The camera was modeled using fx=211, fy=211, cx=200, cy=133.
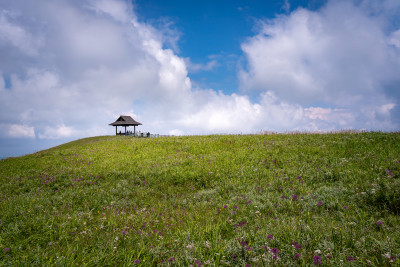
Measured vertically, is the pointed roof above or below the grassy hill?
above

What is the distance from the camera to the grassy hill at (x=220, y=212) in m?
3.85

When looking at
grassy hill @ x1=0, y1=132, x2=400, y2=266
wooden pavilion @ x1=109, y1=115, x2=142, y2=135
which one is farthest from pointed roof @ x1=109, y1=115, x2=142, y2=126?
grassy hill @ x1=0, y1=132, x2=400, y2=266

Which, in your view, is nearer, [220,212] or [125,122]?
[220,212]

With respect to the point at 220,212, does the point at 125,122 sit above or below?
above

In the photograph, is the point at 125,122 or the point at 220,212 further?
the point at 125,122

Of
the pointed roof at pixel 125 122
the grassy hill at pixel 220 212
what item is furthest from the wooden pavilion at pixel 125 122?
the grassy hill at pixel 220 212

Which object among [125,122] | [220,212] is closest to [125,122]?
[125,122]

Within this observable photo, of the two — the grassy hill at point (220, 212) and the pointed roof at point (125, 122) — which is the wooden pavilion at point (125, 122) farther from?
the grassy hill at point (220, 212)

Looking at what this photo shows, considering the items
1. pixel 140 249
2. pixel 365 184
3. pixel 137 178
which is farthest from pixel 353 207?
pixel 137 178

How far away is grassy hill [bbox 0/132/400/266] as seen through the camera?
152 inches

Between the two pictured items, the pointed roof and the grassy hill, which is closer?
the grassy hill

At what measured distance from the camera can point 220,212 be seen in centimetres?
650

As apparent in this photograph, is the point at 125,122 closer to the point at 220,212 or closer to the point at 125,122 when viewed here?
the point at 125,122

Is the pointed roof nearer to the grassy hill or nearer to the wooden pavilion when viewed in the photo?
the wooden pavilion
